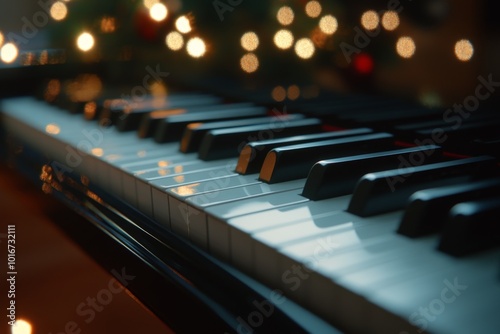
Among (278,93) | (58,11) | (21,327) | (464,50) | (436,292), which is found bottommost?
(21,327)

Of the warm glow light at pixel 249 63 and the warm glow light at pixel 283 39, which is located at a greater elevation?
the warm glow light at pixel 283 39

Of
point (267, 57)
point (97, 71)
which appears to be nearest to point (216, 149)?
point (267, 57)

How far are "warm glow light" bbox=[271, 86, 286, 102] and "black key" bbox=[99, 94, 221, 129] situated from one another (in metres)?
0.30

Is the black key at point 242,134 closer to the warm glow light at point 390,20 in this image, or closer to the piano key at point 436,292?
the warm glow light at point 390,20

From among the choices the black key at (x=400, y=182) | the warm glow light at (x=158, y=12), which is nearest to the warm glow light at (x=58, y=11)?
the warm glow light at (x=158, y=12)

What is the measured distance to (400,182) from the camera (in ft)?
2.79

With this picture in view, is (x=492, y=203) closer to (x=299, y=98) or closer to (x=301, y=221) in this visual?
(x=301, y=221)

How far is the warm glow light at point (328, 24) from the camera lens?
126 cm

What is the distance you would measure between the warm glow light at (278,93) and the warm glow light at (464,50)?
562 millimetres

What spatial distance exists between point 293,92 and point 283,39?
0.44ft

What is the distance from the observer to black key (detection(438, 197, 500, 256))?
66cm

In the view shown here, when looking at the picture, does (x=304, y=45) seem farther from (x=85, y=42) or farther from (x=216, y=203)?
(x=85, y=42)

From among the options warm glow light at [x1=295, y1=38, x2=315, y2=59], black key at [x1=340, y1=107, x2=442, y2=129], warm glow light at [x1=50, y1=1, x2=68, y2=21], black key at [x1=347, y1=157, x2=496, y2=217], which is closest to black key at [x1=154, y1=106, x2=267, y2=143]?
warm glow light at [x1=295, y1=38, x2=315, y2=59]

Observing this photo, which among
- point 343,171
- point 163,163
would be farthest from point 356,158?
point 163,163
